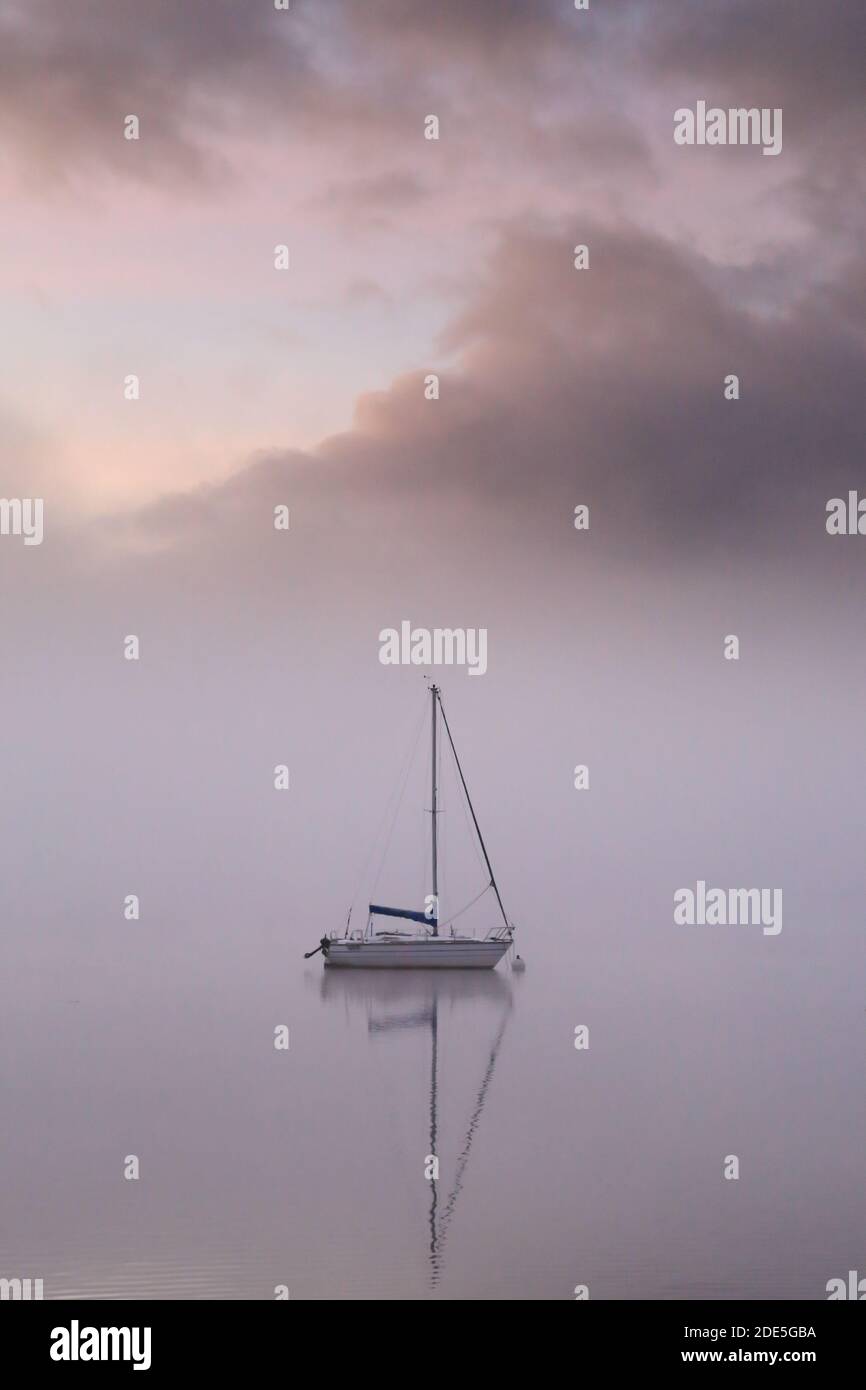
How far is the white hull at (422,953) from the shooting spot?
83.3 metres

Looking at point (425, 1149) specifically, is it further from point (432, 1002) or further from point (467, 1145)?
point (432, 1002)

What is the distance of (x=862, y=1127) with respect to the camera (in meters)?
48.0

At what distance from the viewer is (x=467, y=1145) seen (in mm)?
44219

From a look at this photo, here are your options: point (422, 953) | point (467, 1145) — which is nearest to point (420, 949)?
point (422, 953)

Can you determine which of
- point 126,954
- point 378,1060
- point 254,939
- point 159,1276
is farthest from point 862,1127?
point 254,939

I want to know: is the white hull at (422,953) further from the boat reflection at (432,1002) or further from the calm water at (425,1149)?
the calm water at (425,1149)

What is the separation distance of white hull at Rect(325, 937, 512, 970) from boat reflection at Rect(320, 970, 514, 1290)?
53cm

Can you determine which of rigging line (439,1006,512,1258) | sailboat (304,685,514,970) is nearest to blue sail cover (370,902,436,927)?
sailboat (304,685,514,970)

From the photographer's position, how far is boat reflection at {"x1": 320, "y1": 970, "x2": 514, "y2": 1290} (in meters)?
52.8

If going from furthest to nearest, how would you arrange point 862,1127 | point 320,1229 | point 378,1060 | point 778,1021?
point 778,1021 < point 378,1060 < point 862,1127 < point 320,1229

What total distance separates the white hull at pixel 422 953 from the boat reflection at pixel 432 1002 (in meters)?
0.53

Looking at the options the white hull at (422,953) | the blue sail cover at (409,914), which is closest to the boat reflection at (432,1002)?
the white hull at (422,953)
